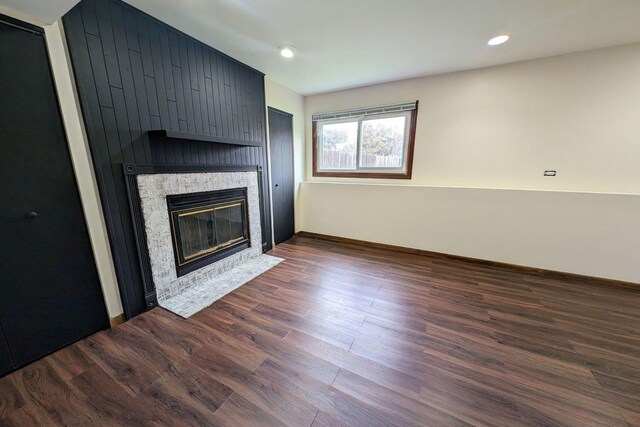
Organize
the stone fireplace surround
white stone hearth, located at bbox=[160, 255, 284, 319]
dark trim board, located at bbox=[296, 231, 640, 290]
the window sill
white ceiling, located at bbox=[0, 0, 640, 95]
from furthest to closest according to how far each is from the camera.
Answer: the window sill
dark trim board, located at bbox=[296, 231, 640, 290]
white stone hearth, located at bbox=[160, 255, 284, 319]
the stone fireplace surround
white ceiling, located at bbox=[0, 0, 640, 95]

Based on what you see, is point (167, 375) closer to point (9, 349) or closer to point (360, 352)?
point (9, 349)

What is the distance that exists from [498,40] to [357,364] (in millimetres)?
3085

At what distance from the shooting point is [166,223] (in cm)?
200

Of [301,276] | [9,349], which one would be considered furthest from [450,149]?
[9,349]

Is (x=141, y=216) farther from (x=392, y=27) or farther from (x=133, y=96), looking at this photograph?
(x=392, y=27)

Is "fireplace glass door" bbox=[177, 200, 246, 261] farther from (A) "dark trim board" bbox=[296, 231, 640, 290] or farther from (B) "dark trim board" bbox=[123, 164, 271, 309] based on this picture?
(A) "dark trim board" bbox=[296, 231, 640, 290]

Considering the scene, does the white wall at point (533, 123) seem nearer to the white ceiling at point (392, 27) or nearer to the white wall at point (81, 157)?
the white ceiling at point (392, 27)

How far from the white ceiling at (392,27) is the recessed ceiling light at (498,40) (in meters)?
0.05

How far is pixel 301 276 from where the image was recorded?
259cm

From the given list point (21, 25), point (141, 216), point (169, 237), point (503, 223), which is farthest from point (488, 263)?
point (21, 25)

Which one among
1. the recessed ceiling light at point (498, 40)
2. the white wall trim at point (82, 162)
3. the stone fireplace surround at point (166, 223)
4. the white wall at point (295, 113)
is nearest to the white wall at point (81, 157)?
the white wall trim at point (82, 162)

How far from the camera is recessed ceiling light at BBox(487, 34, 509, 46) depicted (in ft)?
6.60

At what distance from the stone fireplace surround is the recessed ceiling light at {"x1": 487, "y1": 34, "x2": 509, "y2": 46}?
297 centimetres

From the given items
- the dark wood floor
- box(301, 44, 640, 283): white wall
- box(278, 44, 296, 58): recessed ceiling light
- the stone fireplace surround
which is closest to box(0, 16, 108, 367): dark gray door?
the dark wood floor
